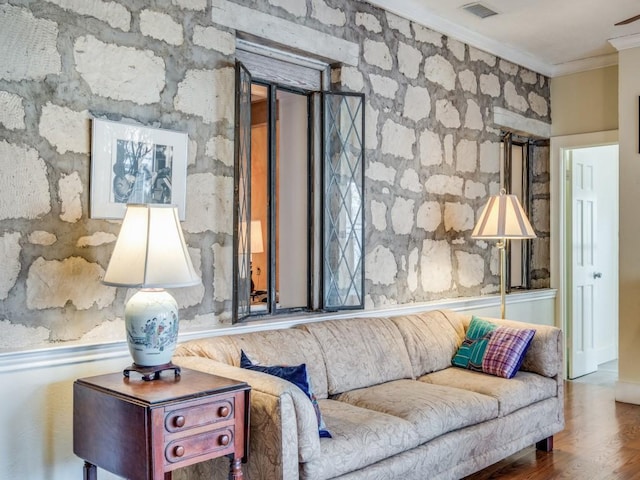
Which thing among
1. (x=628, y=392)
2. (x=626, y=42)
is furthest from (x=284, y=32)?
(x=628, y=392)

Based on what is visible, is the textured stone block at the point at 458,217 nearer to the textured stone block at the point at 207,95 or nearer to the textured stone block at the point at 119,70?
the textured stone block at the point at 207,95

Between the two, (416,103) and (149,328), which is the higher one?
(416,103)

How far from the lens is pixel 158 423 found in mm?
1943

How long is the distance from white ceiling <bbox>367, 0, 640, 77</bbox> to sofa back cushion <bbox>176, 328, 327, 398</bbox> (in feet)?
7.16

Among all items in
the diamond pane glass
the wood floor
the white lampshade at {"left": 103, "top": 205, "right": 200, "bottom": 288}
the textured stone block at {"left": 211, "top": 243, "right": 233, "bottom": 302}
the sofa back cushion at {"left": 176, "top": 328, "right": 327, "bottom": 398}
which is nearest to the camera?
the white lampshade at {"left": 103, "top": 205, "right": 200, "bottom": 288}

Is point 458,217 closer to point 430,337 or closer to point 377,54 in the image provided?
point 430,337

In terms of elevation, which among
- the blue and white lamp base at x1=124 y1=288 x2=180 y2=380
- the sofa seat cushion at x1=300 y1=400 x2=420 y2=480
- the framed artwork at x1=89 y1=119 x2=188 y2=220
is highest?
the framed artwork at x1=89 y1=119 x2=188 y2=220

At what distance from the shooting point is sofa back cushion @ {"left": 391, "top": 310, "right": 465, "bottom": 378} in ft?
11.8

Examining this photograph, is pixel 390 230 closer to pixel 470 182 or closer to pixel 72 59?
pixel 470 182

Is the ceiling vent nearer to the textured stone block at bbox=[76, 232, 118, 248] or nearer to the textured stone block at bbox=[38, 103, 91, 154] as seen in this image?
the textured stone block at bbox=[38, 103, 91, 154]

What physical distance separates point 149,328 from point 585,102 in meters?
4.51

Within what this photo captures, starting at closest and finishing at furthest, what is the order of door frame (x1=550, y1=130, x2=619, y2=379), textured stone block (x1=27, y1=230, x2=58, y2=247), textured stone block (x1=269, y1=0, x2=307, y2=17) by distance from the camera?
textured stone block (x1=27, y1=230, x2=58, y2=247)
textured stone block (x1=269, y1=0, x2=307, y2=17)
door frame (x1=550, y1=130, x2=619, y2=379)

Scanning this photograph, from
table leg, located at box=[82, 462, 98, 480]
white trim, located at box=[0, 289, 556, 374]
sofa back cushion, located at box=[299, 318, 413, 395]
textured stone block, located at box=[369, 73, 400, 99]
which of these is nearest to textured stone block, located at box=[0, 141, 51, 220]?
white trim, located at box=[0, 289, 556, 374]

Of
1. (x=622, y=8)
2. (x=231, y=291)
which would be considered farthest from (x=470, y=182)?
(x=231, y=291)
